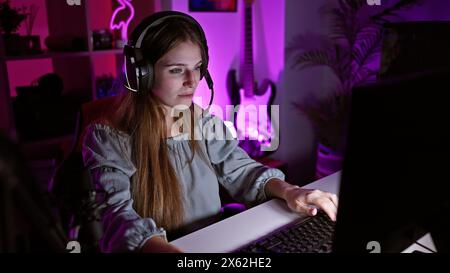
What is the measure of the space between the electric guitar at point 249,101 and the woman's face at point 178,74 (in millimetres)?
1351

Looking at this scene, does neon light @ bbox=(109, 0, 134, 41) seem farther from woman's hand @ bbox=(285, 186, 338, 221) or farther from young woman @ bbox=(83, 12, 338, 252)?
woman's hand @ bbox=(285, 186, 338, 221)

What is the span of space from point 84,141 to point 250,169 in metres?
0.46

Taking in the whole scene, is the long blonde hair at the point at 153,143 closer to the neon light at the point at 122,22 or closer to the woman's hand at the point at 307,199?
the woman's hand at the point at 307,199

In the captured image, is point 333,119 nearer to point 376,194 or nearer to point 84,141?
point 84,141

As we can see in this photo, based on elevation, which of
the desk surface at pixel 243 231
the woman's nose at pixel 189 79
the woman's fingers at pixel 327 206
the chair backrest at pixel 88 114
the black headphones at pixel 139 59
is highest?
the black headphones at pixel 139 59

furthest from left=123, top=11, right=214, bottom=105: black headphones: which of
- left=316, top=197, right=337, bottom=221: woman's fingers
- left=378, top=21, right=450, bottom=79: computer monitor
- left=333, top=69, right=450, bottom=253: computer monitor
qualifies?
left=378, top=21, right=450, bottom=79: computer monitor

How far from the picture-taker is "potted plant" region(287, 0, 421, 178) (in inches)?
85.8

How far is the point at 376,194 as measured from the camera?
0.49 m

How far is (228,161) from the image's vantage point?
116 cm

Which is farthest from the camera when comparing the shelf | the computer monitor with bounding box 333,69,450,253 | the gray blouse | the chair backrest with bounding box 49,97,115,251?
the shelf

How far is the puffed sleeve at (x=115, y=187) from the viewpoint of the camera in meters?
0.73

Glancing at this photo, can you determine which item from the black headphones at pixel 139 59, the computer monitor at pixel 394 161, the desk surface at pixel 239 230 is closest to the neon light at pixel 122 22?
the black headphones at pixel 139 59

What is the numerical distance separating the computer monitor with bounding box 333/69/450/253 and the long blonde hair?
60cm
